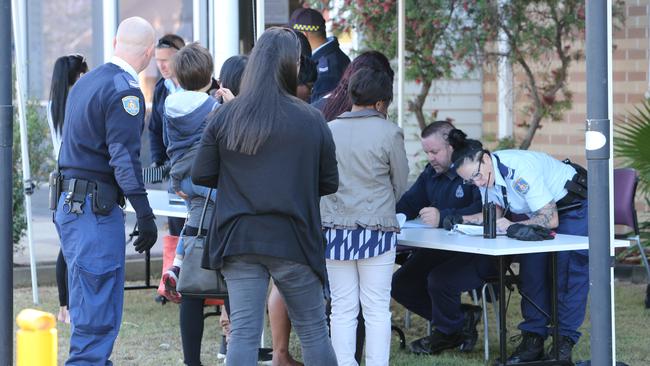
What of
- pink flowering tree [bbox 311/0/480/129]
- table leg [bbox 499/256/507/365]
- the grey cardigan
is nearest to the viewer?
the grey cardigan

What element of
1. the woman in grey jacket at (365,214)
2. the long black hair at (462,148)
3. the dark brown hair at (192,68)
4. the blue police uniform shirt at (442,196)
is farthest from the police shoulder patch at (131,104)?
the blue police uniform shirt at (442,196)

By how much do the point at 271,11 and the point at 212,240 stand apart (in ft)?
20.7

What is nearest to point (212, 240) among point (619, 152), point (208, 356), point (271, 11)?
point (208, 356)

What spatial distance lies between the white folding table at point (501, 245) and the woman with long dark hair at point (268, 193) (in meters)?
1.26

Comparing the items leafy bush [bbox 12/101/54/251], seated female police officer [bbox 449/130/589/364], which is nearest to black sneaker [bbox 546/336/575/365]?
seated female police officer [bbox 449/130/589/364]

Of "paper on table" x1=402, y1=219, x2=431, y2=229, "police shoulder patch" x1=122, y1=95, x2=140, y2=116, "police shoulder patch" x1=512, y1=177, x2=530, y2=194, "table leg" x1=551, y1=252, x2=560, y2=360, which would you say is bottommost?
"table leg" x1=551, y1=252, x2=560, y2=360

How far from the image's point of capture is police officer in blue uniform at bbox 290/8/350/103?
673 centimetres

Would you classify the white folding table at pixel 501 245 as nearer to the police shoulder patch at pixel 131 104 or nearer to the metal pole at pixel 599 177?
the metal pole at pixel 599 177

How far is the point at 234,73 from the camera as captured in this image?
18.1ft

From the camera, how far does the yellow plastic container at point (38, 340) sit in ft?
10.2

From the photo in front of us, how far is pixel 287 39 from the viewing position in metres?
4.35

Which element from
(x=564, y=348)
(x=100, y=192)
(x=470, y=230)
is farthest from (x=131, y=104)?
(x=564, y=348)

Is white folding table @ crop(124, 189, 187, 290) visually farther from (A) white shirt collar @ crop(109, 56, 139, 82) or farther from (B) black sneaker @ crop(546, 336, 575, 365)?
(B) black sneaker @ crop(546, 336, 575, 365)

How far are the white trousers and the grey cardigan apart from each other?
0.64 feet
